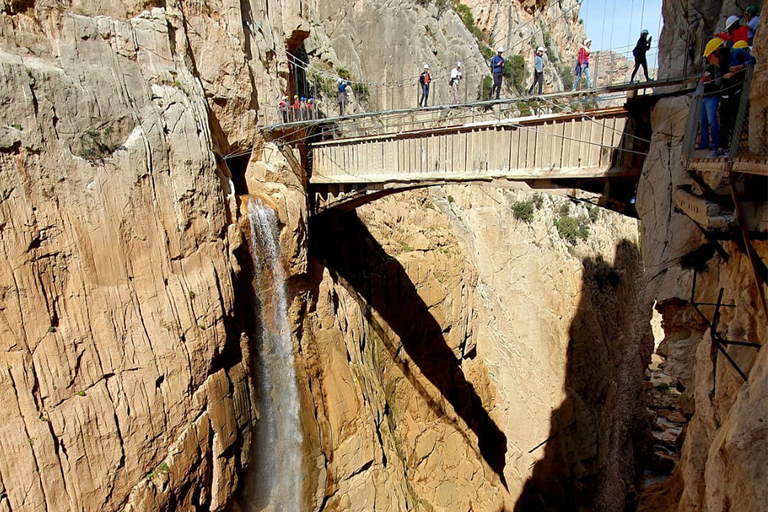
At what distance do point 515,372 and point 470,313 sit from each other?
2.88m

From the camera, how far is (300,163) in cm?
1315

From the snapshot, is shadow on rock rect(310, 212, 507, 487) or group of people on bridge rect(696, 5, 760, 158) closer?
group of people on bridge rect(696, 5, 760, 158)

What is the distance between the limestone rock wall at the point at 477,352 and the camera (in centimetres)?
1307

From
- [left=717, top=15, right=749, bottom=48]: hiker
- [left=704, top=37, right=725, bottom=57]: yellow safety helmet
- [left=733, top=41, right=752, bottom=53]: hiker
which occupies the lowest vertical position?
[left=733, top=41, right=752, bottom=53]: hiker

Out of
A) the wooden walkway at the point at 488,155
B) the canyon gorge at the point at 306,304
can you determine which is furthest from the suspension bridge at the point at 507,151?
the canyon gorge at the point at 306,304

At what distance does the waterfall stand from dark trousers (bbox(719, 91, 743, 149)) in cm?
845

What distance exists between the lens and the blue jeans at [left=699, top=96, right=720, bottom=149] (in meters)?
5.03

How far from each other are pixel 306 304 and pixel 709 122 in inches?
357

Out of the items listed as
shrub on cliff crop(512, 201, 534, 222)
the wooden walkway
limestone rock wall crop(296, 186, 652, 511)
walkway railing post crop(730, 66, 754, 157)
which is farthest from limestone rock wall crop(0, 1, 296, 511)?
shrub on cliff crop(512, 201, 534, 222)

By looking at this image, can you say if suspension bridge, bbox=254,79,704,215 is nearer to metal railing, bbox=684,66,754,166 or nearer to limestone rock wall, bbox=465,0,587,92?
metal railing, bbox=684,66,754,166

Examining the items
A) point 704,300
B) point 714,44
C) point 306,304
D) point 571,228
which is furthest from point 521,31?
point 714,44

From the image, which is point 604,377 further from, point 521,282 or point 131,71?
point 131,71

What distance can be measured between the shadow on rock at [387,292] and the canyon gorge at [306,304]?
8 centimetres

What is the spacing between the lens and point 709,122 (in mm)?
5168
